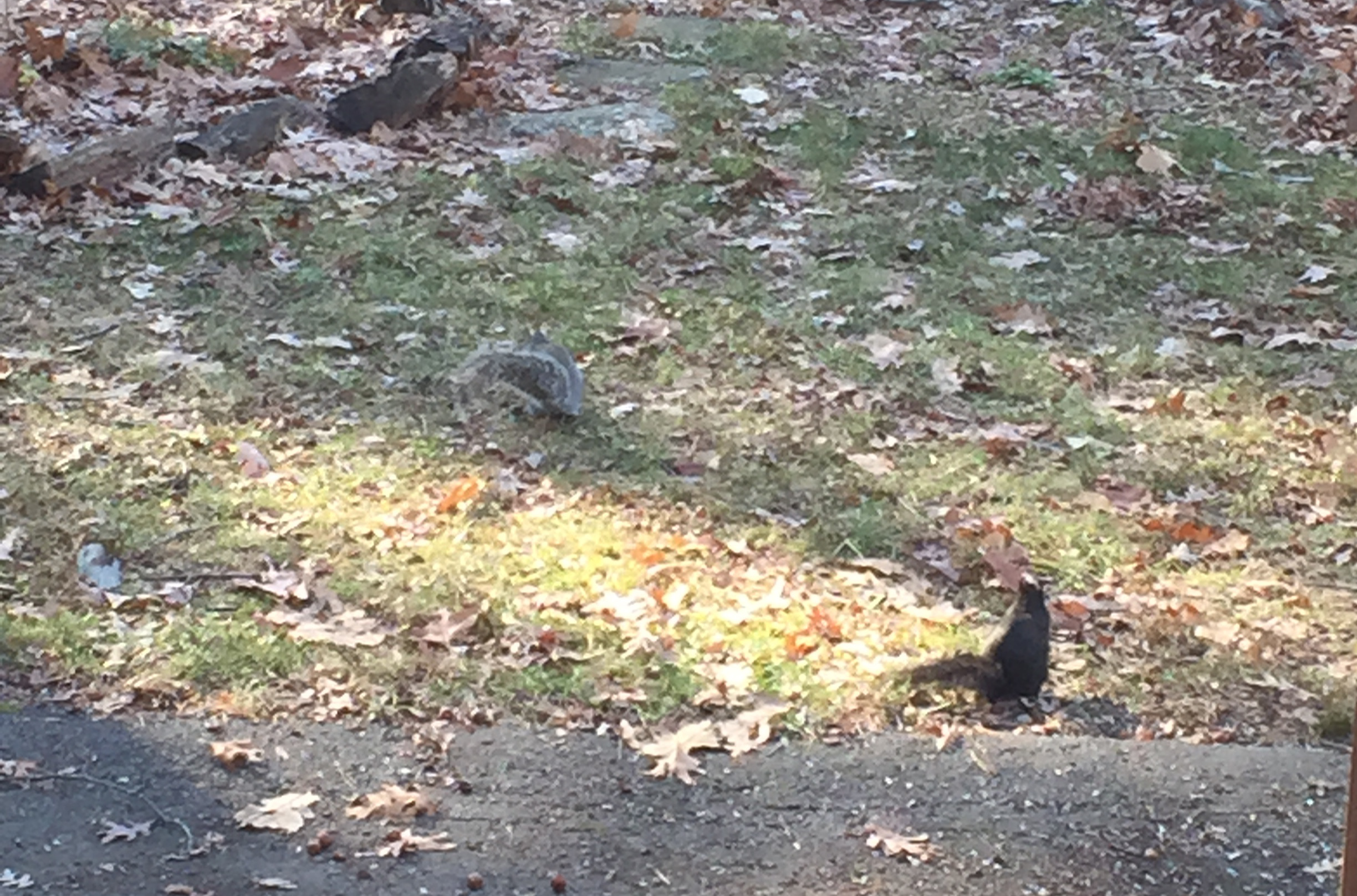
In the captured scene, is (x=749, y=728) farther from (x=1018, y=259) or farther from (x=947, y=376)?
(x=1018, y=259)

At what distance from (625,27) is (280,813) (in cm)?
848

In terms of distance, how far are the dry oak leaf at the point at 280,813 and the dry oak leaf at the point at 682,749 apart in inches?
32.8

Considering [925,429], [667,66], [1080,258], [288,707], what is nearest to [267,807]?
[288,707]

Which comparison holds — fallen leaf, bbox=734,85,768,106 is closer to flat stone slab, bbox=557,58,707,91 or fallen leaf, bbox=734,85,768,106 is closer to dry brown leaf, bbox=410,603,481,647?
flat stone slab, bbox=557,58,707,91

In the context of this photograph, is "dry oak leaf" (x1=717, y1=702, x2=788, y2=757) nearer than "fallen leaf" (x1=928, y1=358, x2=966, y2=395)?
Yes

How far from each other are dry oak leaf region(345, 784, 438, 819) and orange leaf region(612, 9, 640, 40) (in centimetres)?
825

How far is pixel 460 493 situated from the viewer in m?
5.61

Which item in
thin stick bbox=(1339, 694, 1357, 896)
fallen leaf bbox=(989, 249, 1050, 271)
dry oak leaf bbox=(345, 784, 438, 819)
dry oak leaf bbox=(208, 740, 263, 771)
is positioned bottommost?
fallen leaf bbox=(989, 249, 1050, 271)

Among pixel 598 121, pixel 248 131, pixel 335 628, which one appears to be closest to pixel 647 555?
pixel 335 628

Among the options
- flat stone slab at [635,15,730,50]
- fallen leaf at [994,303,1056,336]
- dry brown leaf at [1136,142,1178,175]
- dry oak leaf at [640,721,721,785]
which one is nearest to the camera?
dry oak leaf at [640,721,721,785]

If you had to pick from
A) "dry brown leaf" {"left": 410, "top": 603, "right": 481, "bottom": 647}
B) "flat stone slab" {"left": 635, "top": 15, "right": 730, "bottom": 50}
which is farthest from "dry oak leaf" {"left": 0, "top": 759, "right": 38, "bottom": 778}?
"flat stone slab" {"left": 635, "top": 15, "right": 730, "bottom": 50}

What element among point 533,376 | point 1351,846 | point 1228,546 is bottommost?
point 1228,546

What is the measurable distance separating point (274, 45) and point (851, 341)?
5.41m

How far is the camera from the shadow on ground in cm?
364
